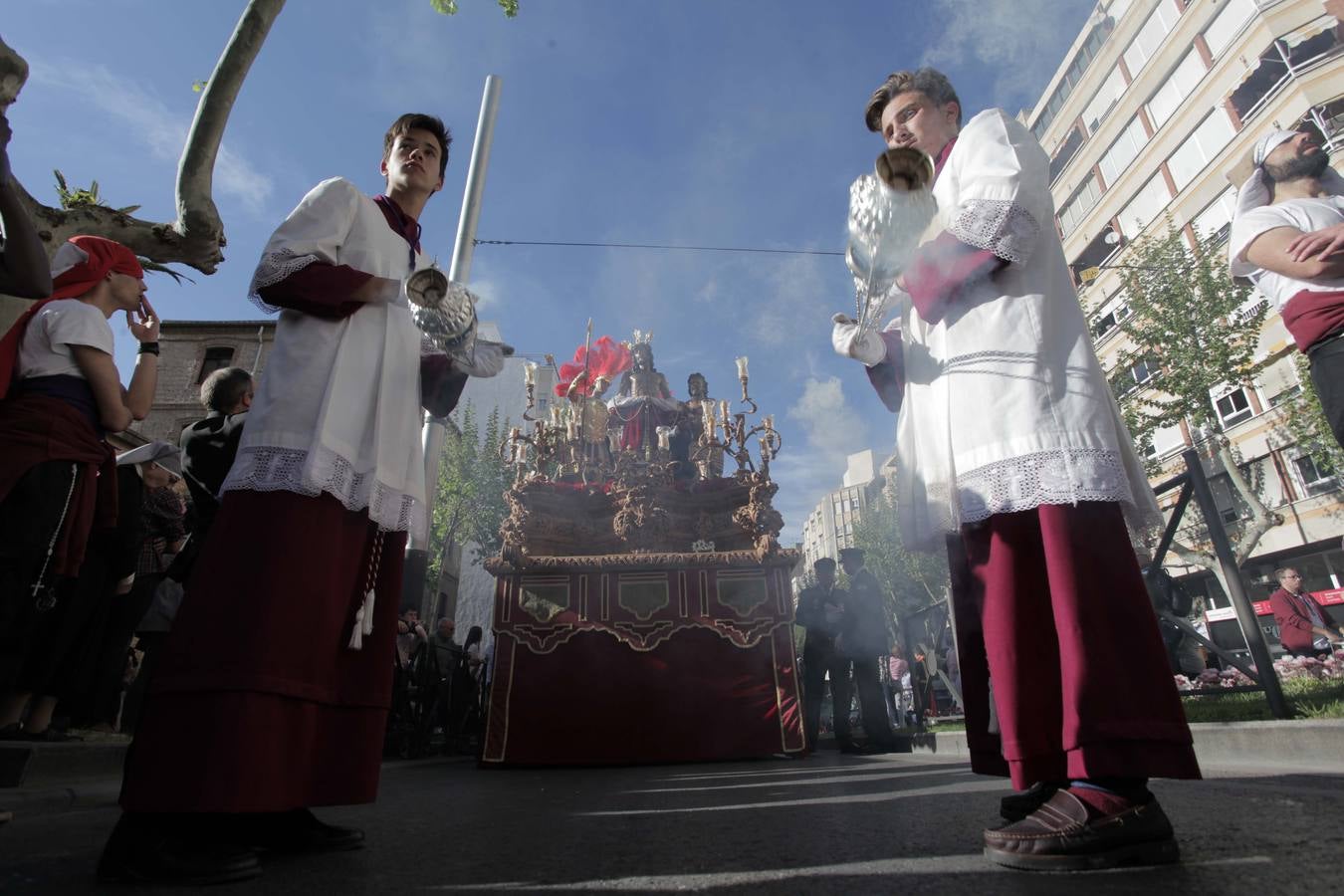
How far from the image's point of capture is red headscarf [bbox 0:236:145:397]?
2.51 m

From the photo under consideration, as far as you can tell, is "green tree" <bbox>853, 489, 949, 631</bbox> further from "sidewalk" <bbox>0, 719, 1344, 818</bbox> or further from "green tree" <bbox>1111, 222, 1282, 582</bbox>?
"sidewalk" <bbox>0, 719, 1344, 818</bbox>

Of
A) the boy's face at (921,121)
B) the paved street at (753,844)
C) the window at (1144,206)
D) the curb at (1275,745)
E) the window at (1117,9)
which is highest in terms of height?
the window at (1117,9)

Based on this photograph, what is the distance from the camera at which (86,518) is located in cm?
253

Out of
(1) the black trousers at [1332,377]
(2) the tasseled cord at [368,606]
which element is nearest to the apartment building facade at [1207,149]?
(1) the black trousers at [1332,377]

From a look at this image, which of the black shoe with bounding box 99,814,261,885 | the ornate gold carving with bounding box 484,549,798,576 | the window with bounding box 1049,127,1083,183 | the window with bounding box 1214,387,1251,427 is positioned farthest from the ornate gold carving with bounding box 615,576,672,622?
the window with bounding box 1049,127,1083,183

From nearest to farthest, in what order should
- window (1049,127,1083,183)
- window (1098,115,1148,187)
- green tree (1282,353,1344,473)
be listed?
1. green tree (1282,353,1344,473)
2. window (1098,115,1148,187)
3. window (1049,127,1083,183)

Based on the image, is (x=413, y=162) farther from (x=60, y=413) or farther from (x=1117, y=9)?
(x=1117, y=9)

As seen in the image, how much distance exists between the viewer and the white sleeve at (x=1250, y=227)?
2438mm

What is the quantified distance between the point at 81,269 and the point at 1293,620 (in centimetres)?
1025

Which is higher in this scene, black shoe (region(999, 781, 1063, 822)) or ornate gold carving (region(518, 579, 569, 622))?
ornate gold carving (region(518, 579, 569, 622))

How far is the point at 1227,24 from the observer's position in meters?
21.1

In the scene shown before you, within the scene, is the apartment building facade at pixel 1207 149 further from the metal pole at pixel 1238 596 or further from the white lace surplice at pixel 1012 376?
the white lace surplice at pixel 1012 376

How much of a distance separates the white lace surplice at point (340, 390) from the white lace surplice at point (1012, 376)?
1.56 meters

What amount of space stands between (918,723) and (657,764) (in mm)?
2867
